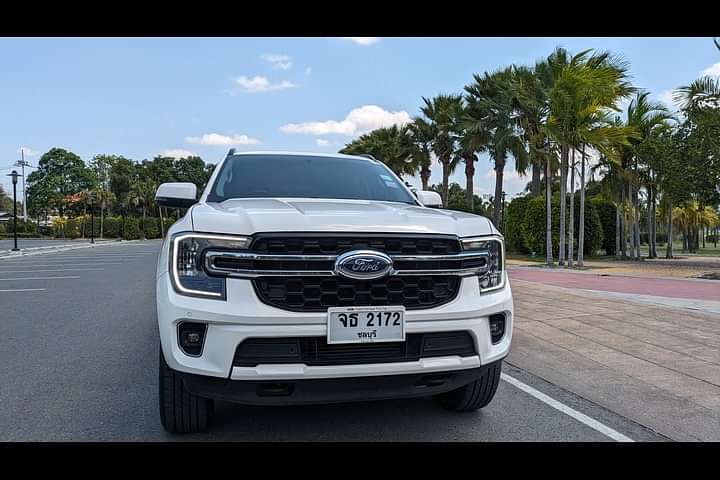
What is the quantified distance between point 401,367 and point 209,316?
3.23 feet

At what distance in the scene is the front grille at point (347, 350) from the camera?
256 cm

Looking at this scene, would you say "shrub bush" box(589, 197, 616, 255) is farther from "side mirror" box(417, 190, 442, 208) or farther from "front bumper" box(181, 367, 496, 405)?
"front bumper" box(181, 367, 496, 405)

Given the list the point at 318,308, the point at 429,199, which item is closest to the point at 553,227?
the point at 429,199

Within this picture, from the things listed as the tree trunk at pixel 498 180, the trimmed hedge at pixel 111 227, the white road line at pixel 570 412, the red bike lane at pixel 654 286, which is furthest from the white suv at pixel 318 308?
the trimmed hedge at pixel 111 227

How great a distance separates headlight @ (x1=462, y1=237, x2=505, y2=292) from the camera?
3.02 meters

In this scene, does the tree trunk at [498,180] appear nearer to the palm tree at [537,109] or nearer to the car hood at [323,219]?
the palm tree at [537,109]

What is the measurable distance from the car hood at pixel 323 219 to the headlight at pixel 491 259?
1.9 inches

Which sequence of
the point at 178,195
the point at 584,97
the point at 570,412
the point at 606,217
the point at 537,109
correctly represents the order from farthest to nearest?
the point at 606,217
the point at 537,109
the point at 584,97
the point at 178,195
the point at 570,412

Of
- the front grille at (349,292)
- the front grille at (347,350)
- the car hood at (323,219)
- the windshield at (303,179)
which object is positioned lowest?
the front grille at (347,350)

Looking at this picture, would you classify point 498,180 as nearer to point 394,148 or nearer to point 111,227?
point 394,148

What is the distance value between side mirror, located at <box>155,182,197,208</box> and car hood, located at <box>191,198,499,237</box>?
970 mm

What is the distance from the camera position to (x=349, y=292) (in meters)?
2.71

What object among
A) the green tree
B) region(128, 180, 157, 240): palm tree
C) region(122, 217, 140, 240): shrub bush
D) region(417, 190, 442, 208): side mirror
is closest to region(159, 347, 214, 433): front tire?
region(417, 190, 442, 208): side mirror

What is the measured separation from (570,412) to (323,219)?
2.27m
